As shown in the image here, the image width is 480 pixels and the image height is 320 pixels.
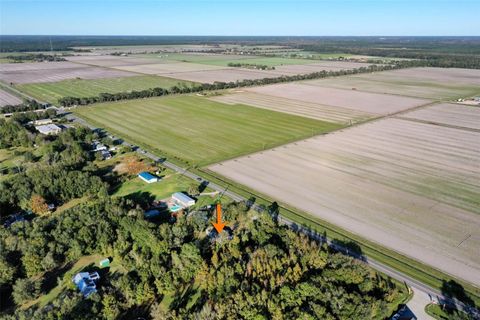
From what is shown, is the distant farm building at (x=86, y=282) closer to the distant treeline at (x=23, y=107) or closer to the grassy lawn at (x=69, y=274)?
the grassy lawn at (x=69, y=274)

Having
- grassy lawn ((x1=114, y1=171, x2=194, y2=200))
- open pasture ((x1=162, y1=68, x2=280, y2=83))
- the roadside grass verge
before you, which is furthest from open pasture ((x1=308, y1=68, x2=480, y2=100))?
grassy lawn ((x1=114, y1=171, x2=194, y2=200))

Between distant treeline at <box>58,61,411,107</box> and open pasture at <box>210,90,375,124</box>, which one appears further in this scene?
distant treeline at <box>58,61,411,107</box>

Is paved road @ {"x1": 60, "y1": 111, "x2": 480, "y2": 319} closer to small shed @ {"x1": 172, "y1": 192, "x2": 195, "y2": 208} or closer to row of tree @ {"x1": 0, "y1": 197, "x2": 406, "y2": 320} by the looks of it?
row of tree @ {"x1": 0, "y1": 197, "x2": 406, "y2": 320}

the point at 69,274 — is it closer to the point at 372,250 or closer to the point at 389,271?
the point at 372,250

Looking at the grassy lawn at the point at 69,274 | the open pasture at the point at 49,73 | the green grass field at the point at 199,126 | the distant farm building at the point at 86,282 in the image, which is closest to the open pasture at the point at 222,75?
the open pasture at the point at 49,73

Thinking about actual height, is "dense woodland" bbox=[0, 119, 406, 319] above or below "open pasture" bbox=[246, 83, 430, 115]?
below

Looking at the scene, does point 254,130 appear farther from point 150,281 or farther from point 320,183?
point 150,281

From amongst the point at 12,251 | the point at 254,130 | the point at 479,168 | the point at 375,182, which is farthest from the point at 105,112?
the point at 479,168
